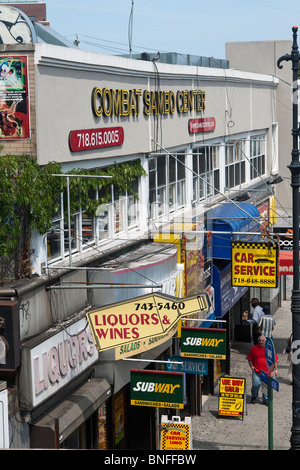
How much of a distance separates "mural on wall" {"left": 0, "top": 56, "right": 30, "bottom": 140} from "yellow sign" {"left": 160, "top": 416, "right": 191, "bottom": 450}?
235 inches

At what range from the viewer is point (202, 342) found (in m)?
15.1

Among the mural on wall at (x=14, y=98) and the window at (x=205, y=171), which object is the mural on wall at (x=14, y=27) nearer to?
the mural on wall at (x=14, y=98)

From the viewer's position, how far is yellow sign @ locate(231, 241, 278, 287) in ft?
55.3

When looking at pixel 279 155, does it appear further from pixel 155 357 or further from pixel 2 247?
pixel 2 247

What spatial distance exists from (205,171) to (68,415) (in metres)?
11.5

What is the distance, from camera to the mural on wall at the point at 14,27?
11352mm

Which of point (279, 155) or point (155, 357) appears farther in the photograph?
point (279, 155)

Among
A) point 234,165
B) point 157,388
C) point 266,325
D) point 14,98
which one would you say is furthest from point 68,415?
point 234,165

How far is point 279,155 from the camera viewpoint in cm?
3341

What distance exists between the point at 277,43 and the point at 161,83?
17.0 m

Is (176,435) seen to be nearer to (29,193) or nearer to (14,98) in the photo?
(29,193)

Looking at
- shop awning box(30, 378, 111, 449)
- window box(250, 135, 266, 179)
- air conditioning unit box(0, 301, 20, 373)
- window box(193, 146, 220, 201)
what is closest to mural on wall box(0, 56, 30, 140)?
air conditioning unit box(0, 301, 20, 373)

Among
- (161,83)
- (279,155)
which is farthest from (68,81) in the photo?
(279,155)

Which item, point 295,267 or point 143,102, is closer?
point 295,267
